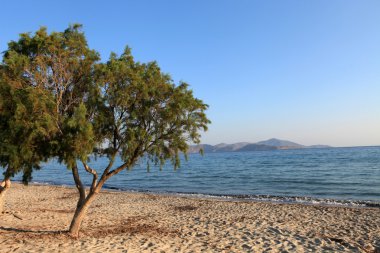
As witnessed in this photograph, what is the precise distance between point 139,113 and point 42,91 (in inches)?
122

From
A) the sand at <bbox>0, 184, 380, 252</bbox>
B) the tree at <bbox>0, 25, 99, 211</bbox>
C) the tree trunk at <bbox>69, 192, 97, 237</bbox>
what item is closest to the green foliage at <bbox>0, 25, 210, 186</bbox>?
the tree at <bbox>0, 25, 99, 211</bbox>

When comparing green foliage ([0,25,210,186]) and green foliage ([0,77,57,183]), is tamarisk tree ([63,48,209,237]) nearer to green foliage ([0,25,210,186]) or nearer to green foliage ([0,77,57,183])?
green foliage ([0,25,210,186])

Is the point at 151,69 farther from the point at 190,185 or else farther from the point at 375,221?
the point at 190,185

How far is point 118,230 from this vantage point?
13852 millimetres

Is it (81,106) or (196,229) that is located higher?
(81,106)

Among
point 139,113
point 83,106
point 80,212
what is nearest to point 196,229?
point 80,212

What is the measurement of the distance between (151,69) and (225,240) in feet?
23.8

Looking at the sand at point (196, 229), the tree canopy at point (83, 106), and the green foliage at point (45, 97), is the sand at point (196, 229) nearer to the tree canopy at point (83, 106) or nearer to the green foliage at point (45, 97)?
the tree canopy at point (83, 106)

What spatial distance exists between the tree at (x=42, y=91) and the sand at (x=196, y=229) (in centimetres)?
330

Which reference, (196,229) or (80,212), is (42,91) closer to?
(80,212)

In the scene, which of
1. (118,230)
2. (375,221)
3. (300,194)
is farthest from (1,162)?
(300,194)

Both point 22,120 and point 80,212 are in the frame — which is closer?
point 22,120

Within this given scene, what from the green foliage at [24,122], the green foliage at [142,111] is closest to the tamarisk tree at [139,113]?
the green foliage at [142,111]

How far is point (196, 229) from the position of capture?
14.6 metres
